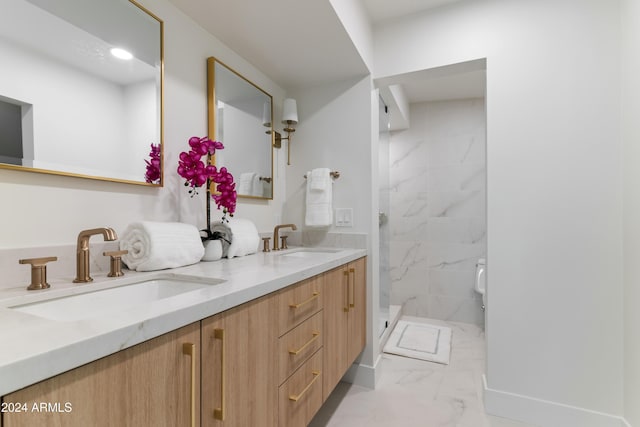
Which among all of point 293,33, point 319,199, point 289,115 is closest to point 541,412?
point 319,199

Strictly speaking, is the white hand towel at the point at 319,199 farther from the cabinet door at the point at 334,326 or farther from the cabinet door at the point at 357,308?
the cabinet door at the point at 334,326

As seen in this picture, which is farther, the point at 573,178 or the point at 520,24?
the point at 520,24

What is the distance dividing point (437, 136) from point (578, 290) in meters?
2.13

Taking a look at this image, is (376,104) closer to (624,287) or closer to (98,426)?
(624,287)

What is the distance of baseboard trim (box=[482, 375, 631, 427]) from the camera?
62.9 inches

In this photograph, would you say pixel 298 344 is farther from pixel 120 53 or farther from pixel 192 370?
pixel 120 53

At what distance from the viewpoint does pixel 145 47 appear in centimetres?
126

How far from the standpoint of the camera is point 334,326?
1551mm

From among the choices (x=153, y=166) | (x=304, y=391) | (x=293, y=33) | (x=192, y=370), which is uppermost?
(x=293, y=33)

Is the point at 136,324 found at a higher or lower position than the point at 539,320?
higher

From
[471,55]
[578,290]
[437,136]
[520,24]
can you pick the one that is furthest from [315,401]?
[437,136]

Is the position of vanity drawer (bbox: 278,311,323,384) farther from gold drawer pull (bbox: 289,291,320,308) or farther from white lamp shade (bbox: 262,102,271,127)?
white lamp shade (bbox: 262,102,271,127)

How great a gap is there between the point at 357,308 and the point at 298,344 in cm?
79

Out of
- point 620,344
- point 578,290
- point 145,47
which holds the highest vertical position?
point 145,47
